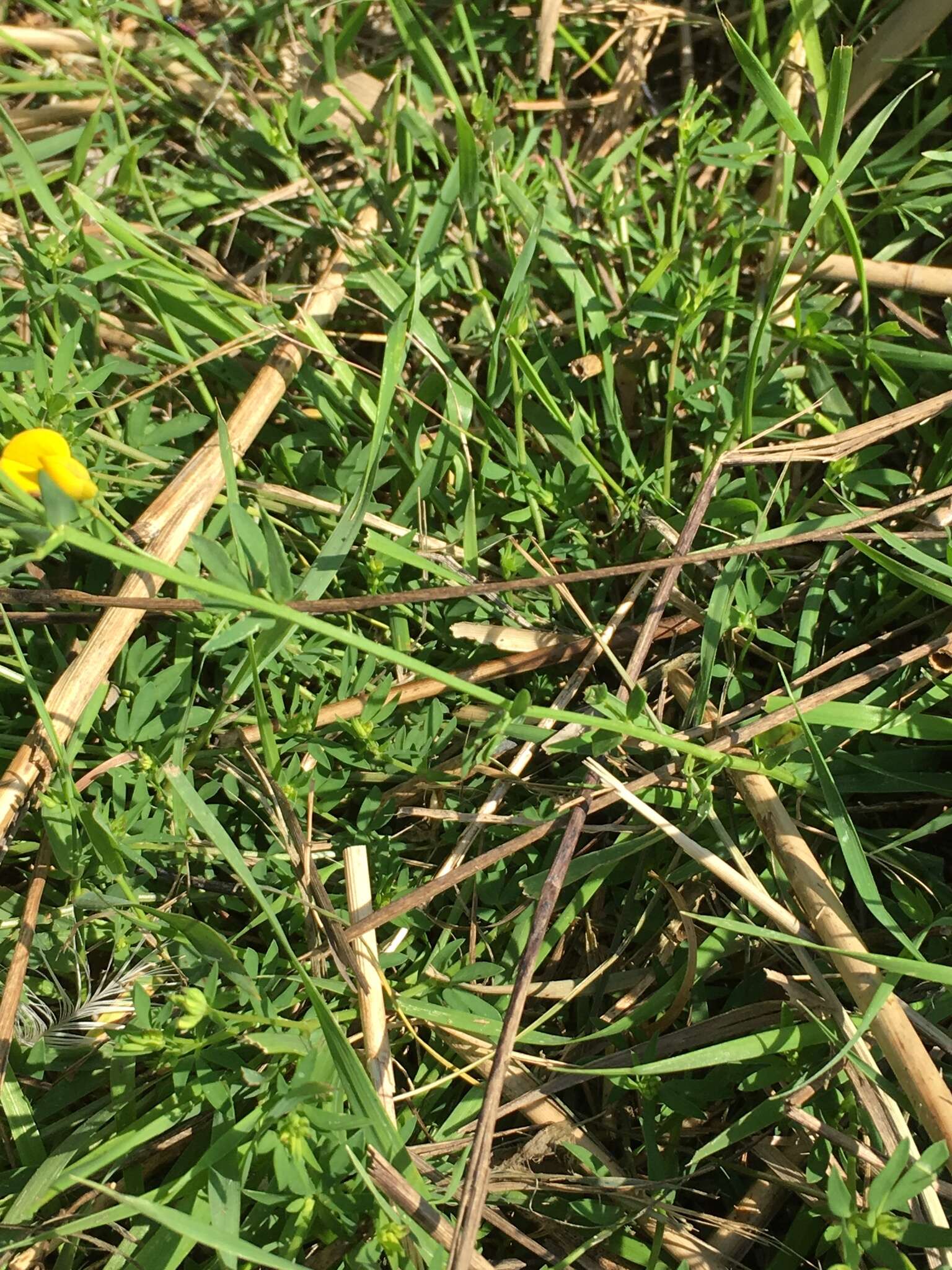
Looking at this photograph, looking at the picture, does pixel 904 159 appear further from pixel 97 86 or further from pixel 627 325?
pixel 97 86

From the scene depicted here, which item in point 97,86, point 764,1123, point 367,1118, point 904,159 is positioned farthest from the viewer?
point 97,86

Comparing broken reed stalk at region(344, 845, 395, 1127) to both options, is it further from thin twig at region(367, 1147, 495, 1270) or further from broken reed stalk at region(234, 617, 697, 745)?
broken reed stalk at region(234, 617, 697, 745)

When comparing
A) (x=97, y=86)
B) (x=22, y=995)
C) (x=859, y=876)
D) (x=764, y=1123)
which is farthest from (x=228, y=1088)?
(x=97, y=86)

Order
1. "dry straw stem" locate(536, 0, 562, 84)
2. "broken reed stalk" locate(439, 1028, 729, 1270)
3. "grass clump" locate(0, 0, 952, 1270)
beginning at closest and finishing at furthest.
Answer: "grass clump" locate(0, 0, 952, 1270) → "broken reed stalk" locate(439, 1028, 729, 1270) → "dry straw stem" locate(536, 0, 562, 84)

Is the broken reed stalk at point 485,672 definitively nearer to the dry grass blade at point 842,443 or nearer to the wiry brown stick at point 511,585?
the wiry brown stick at point 511,585

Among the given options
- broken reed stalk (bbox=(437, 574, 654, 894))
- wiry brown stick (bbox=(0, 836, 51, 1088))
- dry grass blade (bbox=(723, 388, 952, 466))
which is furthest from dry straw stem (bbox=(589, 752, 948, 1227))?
wiry brown stick (bbox=(0, 836, 51, 1088))

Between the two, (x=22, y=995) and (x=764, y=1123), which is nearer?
(x=764, y=1123)

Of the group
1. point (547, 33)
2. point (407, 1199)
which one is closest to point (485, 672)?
point (407, 1199)
